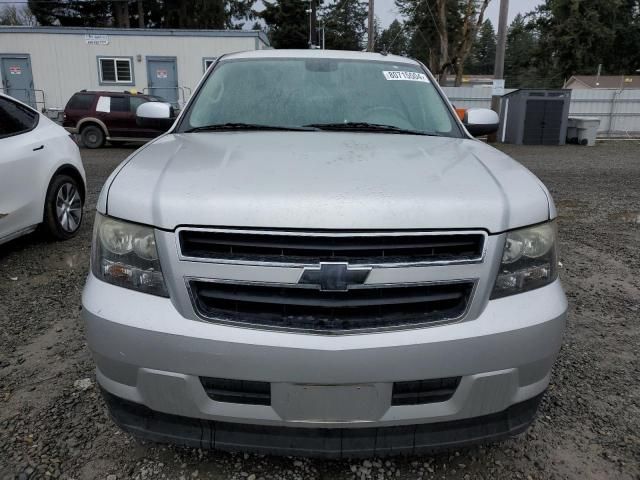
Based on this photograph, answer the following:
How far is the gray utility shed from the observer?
16266 millimetres

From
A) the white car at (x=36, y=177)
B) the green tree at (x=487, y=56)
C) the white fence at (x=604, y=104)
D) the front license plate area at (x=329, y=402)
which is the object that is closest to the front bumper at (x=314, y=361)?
the front license plate area at (x=329, y=402)

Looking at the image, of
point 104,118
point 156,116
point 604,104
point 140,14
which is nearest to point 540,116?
point 604,104

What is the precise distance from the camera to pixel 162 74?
19844 mm

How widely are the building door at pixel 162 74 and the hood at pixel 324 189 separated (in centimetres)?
1894

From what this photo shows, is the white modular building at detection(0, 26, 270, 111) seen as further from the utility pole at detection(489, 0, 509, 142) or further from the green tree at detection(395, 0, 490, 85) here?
the green tree at detection(395, 0, 490, 85)

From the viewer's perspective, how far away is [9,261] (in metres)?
4.62

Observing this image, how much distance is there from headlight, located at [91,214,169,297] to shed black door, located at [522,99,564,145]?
1671cm

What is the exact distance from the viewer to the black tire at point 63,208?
486 centimetres

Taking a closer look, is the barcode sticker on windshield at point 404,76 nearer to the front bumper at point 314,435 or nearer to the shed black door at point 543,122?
the front bumper at point 314,435

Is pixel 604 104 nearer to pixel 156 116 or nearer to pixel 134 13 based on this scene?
pixel 156 116

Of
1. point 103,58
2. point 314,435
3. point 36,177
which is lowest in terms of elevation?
point 314,435

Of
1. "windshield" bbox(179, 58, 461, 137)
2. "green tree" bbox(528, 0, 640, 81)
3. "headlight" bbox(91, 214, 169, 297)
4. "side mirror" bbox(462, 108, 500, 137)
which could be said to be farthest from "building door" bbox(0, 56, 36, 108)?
"green tree" bbox(528, 0, 640, 81)

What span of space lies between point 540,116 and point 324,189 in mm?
16646

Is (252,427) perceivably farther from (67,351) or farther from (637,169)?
(637,169)
